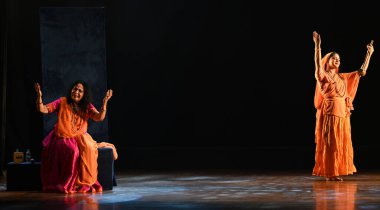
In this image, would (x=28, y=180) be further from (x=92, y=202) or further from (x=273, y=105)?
(x=273, y=105)

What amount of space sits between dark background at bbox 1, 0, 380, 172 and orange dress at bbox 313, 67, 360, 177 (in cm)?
207

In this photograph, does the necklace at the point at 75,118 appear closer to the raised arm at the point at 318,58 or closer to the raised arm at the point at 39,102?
the raised arm at the point at 39,102

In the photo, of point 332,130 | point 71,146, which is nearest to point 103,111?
point 71,146

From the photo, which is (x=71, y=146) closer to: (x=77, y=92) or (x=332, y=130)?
(x=77, y=92)

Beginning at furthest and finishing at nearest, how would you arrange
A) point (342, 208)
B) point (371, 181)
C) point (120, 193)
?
point (371, 181) < point (120, 193) < point (342, 208)

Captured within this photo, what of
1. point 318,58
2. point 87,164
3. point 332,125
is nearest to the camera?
point 87,164

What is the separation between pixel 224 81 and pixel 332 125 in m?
2.60

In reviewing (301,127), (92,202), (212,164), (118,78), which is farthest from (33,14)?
(92,202)

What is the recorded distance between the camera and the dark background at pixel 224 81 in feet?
35.1

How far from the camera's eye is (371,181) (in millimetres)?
8266

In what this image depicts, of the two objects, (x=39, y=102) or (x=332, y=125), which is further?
(x=332, y=125)

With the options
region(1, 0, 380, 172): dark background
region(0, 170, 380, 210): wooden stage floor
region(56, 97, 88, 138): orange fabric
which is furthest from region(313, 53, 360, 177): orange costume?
region(56, 97, 88, 138): orange fabric

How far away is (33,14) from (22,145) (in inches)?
65.8

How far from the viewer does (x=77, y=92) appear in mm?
7578
